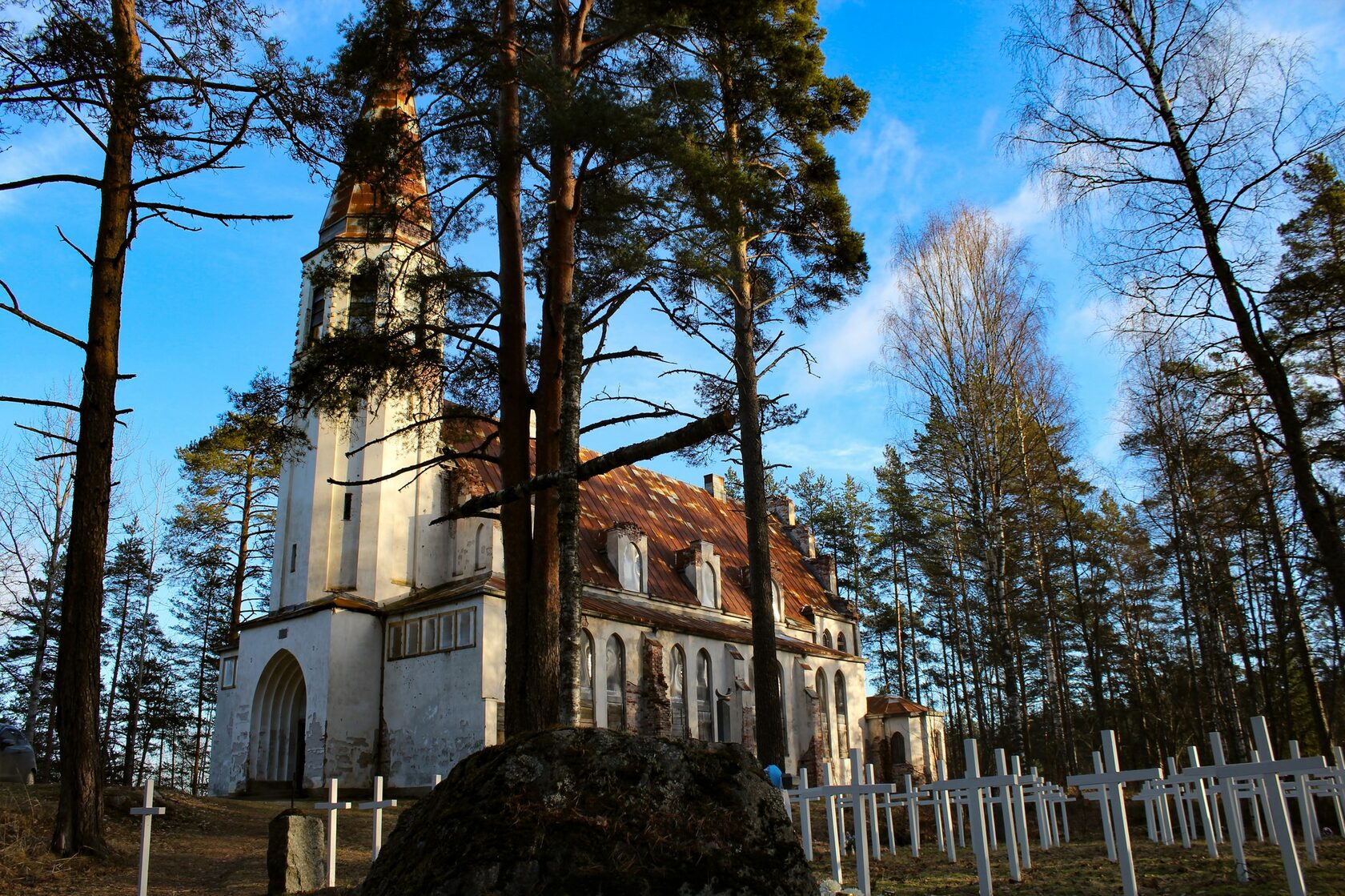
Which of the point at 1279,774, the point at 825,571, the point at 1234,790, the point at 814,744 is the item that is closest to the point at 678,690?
the point at 814,744

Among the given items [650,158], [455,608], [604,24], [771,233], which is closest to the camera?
[650,158]

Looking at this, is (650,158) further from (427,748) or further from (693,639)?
(693,639)

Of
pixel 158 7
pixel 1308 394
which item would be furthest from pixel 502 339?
pixel 1308 394

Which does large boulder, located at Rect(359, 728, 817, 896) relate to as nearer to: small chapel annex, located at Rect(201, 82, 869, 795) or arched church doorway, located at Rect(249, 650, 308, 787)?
small chapel annex, located at Rect(201, 82, 869, 795)

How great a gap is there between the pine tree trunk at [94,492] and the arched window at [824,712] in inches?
1002

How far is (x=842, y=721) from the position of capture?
115ft

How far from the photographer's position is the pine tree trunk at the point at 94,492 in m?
10.3

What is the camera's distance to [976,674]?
72.2 feet

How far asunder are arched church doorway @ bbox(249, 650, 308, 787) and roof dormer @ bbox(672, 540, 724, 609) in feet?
40.5

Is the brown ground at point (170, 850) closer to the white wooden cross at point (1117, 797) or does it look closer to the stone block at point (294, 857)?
the stone block at point (294, 857)

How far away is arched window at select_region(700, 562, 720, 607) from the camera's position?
1261 inches

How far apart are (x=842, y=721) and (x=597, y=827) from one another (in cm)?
3229

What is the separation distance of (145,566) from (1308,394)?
3472 centimetres

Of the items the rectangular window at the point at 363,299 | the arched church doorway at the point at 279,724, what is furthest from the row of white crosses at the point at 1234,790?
the arched church doorway at the point at 279,724
